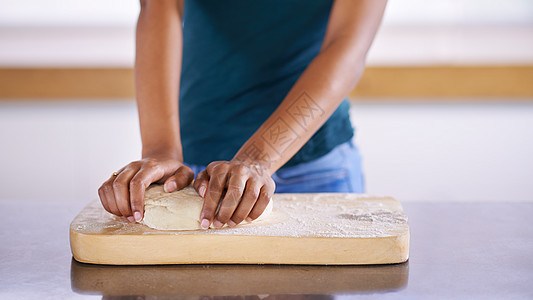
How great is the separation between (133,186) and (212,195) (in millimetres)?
116

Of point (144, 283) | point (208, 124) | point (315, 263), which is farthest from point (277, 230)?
point (208, 124)

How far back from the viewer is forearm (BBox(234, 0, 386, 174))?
88cm

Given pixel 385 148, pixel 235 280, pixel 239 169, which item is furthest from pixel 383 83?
pixel 235 280

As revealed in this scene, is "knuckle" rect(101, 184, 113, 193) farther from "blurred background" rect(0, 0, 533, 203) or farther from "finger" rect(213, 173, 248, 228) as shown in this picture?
"blurred background" rect(0, 0, 533, 203)

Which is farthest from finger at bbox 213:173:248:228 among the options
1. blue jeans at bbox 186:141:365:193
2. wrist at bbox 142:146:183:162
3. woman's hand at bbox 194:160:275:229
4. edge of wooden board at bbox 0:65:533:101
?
edge of wooden board at bbox 0:65:533:101

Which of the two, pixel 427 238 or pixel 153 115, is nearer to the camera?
pixel 427 238

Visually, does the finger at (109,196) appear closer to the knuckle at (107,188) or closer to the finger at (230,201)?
the knuckle at (107,188)

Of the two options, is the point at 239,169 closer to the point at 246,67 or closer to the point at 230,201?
the point at 230,201

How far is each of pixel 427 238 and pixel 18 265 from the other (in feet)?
1.90

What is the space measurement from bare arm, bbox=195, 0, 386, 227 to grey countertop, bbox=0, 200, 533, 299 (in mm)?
94

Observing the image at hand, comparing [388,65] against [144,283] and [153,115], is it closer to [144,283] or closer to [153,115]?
[153,115]

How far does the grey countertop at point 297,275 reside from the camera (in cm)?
60

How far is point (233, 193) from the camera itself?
723 millimetres

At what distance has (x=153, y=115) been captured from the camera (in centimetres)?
99
